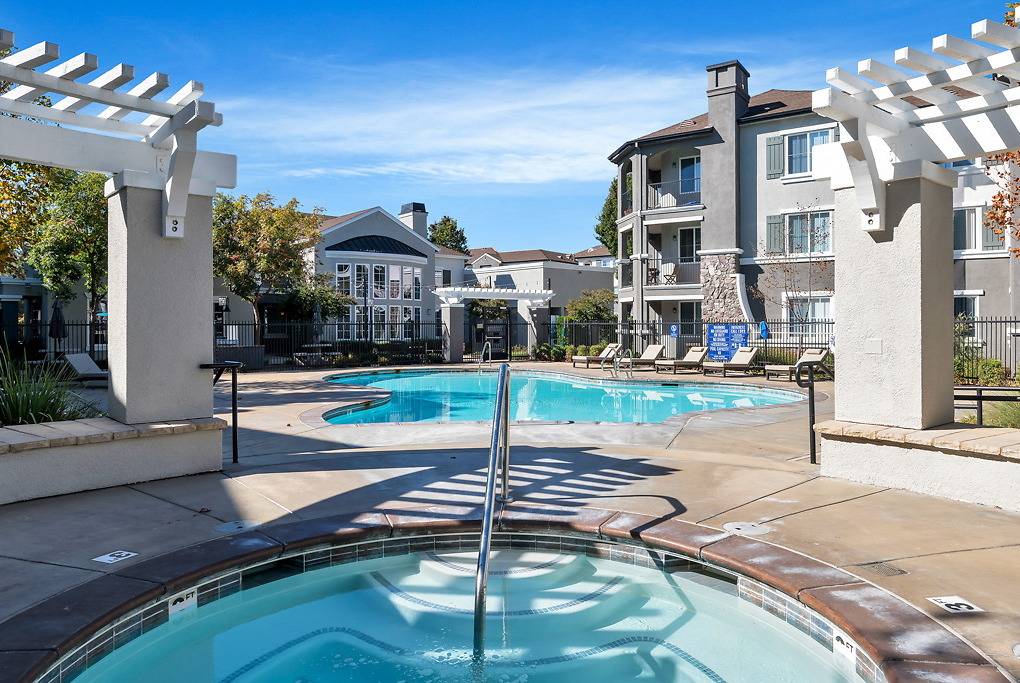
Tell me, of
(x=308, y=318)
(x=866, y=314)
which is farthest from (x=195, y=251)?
(x=308, y=318)

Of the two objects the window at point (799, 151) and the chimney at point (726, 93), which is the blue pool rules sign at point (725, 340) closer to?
the window at point (799, 151)

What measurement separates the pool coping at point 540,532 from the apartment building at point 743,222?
72.2 feet

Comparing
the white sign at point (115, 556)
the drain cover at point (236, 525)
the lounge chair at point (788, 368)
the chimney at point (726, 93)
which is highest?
the chimney at point (726, 93)

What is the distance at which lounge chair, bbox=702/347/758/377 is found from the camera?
761 inches

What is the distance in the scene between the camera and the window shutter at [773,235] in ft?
84.3

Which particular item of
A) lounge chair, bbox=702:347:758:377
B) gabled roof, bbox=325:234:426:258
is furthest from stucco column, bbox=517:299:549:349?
gabled roof, bbox=325:234:426:258

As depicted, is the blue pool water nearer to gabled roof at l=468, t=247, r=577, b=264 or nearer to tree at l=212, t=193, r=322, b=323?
tree at l=212, t=193, r=322, b=323

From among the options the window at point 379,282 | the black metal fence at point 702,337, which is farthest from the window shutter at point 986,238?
the window at point 379,282

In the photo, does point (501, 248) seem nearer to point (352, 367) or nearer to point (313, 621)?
point (352, 367)

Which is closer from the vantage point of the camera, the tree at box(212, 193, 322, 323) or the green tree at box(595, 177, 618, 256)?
the tree at box(212, 193, 322, 323)

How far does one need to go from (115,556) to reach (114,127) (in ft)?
13.3

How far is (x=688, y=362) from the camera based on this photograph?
66.6 ft

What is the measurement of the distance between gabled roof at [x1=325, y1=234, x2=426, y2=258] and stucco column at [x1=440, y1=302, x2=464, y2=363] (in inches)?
490

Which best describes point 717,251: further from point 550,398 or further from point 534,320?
point 550,398
